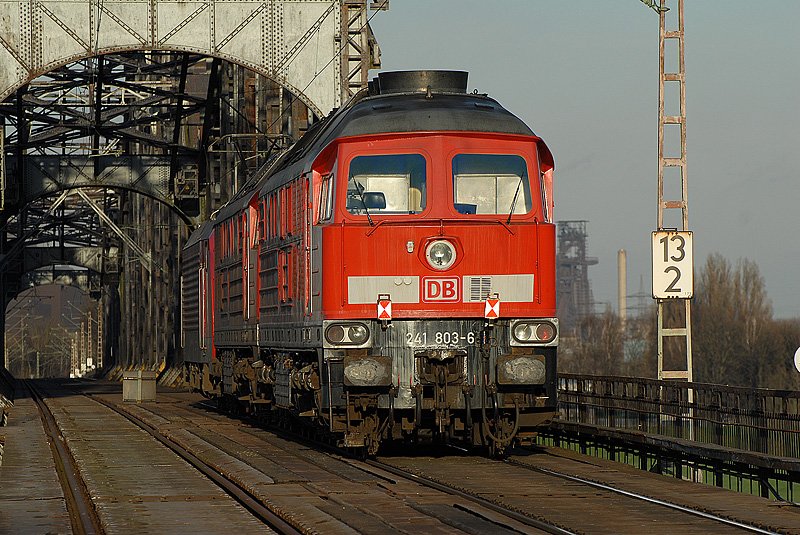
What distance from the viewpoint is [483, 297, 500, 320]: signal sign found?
15.8m

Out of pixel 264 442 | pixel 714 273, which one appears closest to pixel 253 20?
pixel 264 442

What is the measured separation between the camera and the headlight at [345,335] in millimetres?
15711

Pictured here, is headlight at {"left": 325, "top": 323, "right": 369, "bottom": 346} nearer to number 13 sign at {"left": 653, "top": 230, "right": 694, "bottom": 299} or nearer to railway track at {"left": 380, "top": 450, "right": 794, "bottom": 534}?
railway track at {"left": 380, "top": 450, "right": 794, "bottom": 534}

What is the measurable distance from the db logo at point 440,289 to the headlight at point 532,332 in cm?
77

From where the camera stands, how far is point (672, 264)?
63.5ft

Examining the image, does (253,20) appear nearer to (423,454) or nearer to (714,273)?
(423,454)

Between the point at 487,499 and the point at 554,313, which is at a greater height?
the point at 554,313

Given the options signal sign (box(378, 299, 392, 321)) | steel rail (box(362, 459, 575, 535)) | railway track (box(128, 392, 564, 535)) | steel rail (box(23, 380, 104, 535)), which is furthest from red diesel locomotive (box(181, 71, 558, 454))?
steel rail (box(23, 380, 104, 535))

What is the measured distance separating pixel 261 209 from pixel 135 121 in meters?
23.5

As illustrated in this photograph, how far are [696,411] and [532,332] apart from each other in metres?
2.32

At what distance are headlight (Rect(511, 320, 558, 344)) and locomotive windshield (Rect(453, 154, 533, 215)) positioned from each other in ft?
4.25

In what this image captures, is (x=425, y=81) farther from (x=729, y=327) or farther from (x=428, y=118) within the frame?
(x=729, y=327)

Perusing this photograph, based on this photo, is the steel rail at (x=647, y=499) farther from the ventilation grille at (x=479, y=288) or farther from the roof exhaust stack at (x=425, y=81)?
the roof exhaust stack at (x=425, y=81)

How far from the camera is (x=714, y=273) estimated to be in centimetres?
10425
